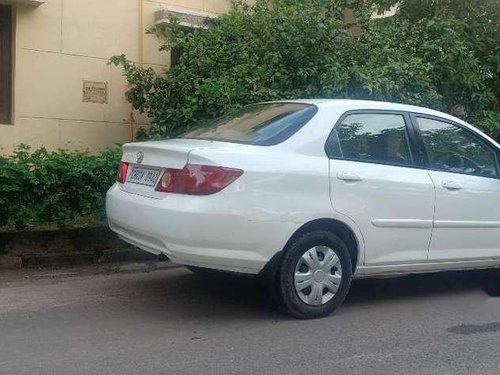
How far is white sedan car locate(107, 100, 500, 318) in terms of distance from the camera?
4973 mm

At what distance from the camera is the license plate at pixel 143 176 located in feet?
17.4

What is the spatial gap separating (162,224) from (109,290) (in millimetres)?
1677

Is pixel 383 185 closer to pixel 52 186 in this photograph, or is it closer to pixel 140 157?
pixel 140 157

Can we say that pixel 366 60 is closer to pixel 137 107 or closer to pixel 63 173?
pixel 137 107

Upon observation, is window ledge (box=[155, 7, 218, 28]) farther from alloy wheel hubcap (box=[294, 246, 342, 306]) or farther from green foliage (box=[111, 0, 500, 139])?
alloy wheel hubcap (box=[294, 246, 342, 306])

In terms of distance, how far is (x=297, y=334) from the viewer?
16.7 ft

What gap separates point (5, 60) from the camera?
9.56m

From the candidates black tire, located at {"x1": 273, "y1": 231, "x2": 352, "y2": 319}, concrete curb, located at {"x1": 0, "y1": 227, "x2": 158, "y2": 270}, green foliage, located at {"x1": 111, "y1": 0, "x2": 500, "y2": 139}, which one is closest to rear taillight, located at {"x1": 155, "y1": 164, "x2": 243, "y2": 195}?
black tire, located at {"x1": 273, "y1": 231, "x2": 352, "y2": 319}

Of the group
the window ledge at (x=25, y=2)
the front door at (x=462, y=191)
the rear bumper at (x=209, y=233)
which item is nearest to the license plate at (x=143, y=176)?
the rear bumper at (x=209, y=233)

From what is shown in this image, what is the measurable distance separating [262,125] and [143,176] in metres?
1.01

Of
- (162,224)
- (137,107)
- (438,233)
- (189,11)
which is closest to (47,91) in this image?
(137,107)

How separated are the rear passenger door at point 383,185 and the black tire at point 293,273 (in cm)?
21

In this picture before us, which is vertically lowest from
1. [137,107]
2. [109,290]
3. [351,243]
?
[109,290]

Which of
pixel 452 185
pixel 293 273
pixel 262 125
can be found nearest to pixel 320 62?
pixel 452 185
